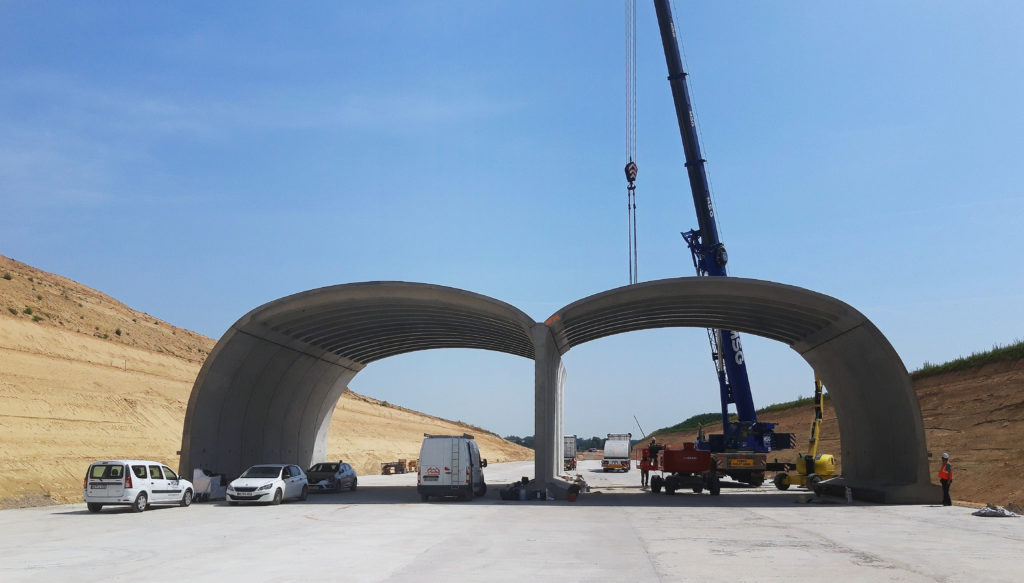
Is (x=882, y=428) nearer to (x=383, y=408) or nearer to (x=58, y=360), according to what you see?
(x=58, y=360)

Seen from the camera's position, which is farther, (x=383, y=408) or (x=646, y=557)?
(x=383, y=408)

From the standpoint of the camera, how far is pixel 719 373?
36.5 metres

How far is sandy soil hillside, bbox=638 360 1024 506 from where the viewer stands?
104ft

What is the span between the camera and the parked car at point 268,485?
2467cm

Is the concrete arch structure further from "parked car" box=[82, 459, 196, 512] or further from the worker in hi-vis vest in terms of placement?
"parked car" box=[82, 459, 196, 512]

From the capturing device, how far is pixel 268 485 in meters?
25.0

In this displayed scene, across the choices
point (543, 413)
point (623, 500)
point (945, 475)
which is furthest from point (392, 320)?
point (945, 475)

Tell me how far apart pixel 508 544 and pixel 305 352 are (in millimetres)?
21593

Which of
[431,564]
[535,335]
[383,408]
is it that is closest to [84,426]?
[535,335]

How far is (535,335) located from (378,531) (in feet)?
41.0

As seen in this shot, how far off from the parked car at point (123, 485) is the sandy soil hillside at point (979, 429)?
87.1ft

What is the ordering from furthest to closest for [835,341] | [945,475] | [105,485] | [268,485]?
[835,341] → [268,485] → [945,475] → [105,485]

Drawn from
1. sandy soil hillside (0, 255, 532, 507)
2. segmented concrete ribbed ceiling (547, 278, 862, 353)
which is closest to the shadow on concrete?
segmented concrete ribbed ceiling (547, 278, 862, 353)

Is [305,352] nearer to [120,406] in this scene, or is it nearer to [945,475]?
[120,406]
